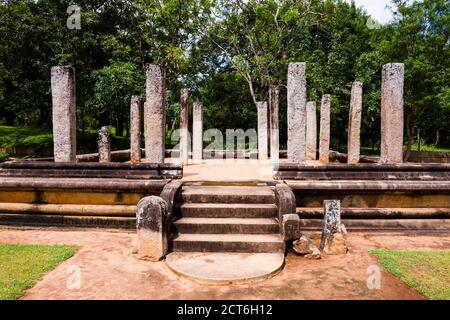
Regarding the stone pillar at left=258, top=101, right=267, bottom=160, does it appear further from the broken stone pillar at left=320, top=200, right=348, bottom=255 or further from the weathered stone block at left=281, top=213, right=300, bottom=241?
the weathered stone block at left=281, top=213, right=300, bottom=241

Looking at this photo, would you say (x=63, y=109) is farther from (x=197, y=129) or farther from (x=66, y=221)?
(x=197, y=129)

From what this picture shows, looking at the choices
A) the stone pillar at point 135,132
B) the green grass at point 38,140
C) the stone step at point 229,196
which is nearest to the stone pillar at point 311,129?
the stone pillar at point 135,132

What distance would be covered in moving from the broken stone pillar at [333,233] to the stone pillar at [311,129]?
920cm

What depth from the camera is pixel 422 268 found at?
4.59 meters

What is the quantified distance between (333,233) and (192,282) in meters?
2.23

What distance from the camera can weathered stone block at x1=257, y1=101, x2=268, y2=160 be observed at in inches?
575

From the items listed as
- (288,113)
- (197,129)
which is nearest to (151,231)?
(288,113)

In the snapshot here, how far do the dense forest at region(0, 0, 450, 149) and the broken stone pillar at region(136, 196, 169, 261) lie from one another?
1351 cm

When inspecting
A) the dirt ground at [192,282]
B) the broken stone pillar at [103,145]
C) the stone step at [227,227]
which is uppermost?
the broken stone pillar at [103,145]

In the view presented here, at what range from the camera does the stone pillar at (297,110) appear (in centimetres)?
741

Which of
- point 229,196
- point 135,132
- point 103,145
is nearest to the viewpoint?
point 229,196

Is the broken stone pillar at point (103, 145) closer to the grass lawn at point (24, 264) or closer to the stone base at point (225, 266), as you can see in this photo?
the grass lawn at point (24, 264)

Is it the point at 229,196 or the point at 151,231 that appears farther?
the point at 229,196

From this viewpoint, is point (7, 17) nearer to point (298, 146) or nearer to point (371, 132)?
point (298, 146)
